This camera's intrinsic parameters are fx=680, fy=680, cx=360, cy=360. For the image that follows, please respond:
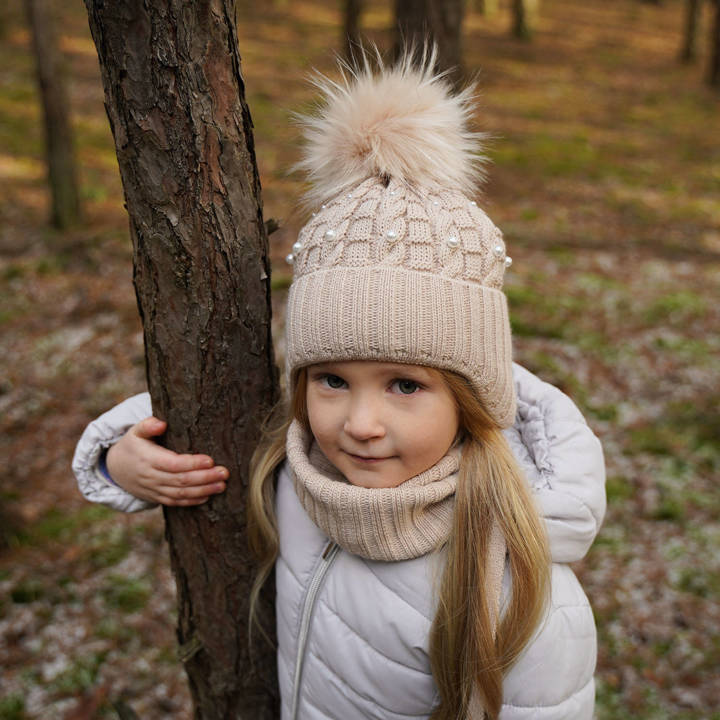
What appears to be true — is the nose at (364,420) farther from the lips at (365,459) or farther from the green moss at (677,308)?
the green moss at (677,308)

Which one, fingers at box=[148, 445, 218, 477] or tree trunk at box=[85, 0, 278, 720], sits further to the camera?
fingers at box=[148, 445, 218, 477]

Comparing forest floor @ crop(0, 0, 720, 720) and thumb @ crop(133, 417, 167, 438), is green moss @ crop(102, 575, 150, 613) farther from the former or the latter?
thumb @ crop(133, 417, 167, 438)

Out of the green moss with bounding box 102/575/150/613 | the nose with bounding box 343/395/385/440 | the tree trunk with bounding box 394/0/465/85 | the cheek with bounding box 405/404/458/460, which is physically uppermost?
the tree trunk with bounding box 394/0/465/85

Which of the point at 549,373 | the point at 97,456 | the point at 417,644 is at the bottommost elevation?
the point at 549,373

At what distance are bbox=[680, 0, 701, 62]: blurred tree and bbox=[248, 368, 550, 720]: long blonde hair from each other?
1715cm

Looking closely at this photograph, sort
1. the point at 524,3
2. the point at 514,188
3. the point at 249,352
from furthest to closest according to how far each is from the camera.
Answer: the point at 524,3 → the point at 514,188 → the point at 249,352

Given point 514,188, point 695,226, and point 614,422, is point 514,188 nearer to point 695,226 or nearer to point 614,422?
point 695,226

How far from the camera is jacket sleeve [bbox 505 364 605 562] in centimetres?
168

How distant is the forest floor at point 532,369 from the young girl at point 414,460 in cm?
36

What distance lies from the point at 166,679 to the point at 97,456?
186 cm

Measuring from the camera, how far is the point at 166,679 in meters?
3.32

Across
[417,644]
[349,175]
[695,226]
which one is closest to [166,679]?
[417,644]

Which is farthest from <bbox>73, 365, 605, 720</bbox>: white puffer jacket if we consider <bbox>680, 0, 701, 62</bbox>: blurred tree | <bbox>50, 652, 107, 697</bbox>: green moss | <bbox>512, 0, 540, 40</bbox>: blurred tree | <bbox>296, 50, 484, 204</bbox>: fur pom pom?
<bbox>512, 0, 540, 40</bbox>: blurred tree

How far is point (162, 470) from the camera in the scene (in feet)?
6.09
